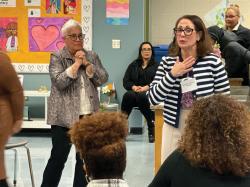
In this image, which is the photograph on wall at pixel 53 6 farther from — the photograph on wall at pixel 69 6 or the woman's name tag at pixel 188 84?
the woman's name tag at pixel 188 84

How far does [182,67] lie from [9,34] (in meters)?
4.57

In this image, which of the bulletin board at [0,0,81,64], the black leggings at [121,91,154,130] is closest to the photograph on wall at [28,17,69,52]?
the bulletin board at [0,0,81,64]

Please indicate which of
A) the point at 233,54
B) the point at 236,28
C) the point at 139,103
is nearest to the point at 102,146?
the point at 233,54

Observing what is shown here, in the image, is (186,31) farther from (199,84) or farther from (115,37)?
(115,37)

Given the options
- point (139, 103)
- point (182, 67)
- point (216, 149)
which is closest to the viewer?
point (216, 149)

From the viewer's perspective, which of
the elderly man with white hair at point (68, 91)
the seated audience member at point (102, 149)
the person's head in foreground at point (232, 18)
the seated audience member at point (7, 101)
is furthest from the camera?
the person's head in foreground at point (232, 18)

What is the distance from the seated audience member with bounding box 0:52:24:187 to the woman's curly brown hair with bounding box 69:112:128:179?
73cm

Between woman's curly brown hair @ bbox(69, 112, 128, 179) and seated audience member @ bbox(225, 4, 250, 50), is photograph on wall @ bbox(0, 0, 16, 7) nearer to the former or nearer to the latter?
seated audience member @ bbox(225, 4, 250, 50)

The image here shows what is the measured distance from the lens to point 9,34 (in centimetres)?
679

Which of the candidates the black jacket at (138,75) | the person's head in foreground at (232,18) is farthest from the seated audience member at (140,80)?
the person's head in foreground at (232,18)

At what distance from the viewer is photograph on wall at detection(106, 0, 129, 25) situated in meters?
6.60

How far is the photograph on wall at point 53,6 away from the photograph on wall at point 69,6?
0.29 ft

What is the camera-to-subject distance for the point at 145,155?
545 centimetres

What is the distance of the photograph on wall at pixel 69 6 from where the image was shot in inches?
261
